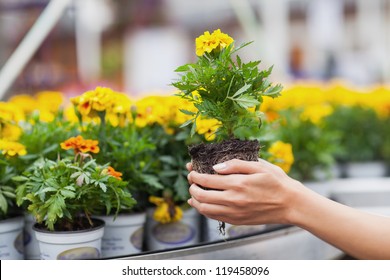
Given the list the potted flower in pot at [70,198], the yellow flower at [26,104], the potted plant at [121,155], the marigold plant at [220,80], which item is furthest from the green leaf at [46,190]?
the yellow flower at [26,104]

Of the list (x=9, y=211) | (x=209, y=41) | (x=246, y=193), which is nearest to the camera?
(x=246, y=193)

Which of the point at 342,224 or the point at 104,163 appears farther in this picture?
the point at 104,163

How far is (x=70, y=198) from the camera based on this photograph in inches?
43.0

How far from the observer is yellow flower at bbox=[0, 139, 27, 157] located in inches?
46.6

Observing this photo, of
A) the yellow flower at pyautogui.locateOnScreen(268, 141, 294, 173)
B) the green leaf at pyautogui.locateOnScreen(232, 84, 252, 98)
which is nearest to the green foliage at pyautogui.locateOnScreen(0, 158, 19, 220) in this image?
the green leaf at pyautogui.locateOnScreen(232, 84, 252, 98)

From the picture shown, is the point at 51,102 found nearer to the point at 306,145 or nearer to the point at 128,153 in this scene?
the point at 128,153

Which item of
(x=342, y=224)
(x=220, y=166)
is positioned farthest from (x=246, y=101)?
(x=342, y=224)

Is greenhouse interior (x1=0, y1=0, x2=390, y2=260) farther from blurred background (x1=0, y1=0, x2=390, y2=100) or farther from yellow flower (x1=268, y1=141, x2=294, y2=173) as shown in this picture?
blurred background (x1=0, y1=0, x2=390, y2=100)

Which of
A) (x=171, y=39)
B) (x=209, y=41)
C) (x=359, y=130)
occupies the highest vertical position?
(x=171, y=39)

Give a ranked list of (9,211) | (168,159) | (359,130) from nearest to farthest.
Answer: (9,211) → (168,159) → (359,130)

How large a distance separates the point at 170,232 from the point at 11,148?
18.5 inches

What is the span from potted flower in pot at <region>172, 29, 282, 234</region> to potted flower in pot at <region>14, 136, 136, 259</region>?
0.22 metres
